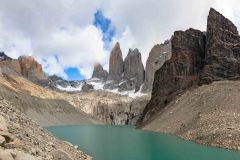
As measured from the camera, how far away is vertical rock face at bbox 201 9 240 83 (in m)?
105

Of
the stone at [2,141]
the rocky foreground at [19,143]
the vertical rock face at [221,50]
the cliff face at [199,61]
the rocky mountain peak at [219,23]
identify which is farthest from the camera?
the rocky mountain peak at [219,23]

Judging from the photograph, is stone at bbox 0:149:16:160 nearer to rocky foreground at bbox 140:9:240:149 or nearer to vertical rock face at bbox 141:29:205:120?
rocky foreground at bbox 140:9:240:149

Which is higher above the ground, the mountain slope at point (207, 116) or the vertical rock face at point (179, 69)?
the vertical rock face at point (179, 69)

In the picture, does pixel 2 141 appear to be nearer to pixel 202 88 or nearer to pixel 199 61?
pixel 202 88

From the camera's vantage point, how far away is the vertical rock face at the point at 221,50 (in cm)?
10494

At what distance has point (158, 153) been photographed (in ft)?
156

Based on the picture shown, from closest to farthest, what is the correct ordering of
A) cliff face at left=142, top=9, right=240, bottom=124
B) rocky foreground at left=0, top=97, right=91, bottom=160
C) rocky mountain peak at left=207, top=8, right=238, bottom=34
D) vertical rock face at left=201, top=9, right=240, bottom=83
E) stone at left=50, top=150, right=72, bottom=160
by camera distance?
rocky foreground at left=0, top=97, right=91, bottom=160 < stone at left=50, top=150, right=72, bottom=160 < vertical rock face at left=201, top=9, right=240, bottom=83 < cliff face at left=142, top=9, right=240, bottom=124 < rocky mountain peak at left=207, top=8, right=238, bottom=34

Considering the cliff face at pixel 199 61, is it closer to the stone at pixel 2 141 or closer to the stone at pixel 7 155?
the stone at pixel 2 141

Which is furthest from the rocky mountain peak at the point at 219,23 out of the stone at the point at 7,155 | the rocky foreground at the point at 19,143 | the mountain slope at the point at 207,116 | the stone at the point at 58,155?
the stone at the point at 7,155

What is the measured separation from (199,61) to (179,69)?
684 centimetres

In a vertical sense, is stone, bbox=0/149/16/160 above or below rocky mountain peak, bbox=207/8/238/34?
below

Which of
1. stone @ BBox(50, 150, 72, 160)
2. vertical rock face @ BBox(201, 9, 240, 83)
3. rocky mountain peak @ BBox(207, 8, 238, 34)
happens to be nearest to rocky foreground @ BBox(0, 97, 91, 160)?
stone @ BBox(50, 150, 72, 160)

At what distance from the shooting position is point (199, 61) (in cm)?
11956

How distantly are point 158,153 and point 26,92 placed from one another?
111 meters
